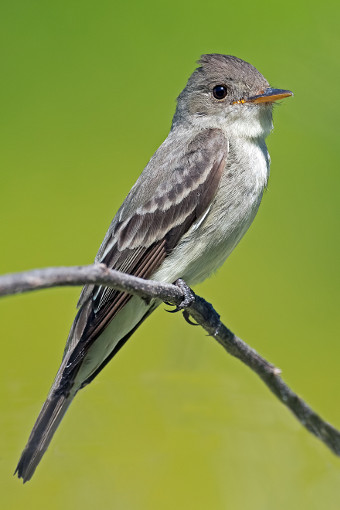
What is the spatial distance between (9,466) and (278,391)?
56.5 inches

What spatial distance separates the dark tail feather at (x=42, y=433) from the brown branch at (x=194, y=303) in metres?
0.70

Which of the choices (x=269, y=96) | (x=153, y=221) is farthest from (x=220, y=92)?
(x=153, y=221)

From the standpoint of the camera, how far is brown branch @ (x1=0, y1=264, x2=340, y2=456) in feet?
5.06

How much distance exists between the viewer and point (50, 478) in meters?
3.07

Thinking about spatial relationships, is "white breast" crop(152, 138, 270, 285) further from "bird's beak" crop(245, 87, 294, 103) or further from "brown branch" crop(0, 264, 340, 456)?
"bird's beak" crop(245, 87, 294, 103)

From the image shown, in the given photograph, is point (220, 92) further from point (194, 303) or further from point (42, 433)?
point (42, 433)

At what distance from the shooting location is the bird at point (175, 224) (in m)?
2.95

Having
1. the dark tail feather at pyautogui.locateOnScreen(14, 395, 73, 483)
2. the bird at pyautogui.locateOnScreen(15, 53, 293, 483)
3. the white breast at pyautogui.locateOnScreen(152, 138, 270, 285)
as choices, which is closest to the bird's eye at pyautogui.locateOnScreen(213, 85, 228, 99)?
the bird at pyautogui.locateOnScreen(15, 53, 293, 483)

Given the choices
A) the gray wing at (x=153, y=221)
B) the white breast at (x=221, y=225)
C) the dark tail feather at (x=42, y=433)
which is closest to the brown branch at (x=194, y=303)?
the white breast at (x=221, y=225)

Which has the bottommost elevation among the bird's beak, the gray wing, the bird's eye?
the gray wing

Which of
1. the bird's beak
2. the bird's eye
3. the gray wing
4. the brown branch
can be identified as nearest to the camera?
the brown branch

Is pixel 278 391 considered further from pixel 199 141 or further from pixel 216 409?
pixel 199 141

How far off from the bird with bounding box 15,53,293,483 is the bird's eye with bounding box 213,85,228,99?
0.15 feet

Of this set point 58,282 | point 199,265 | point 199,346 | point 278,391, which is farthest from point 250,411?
point 58,282
